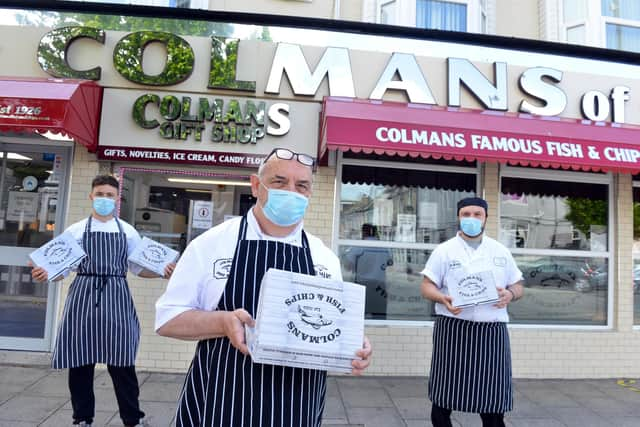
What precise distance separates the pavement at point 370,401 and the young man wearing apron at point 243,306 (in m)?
2.76

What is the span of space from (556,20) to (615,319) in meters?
4.58

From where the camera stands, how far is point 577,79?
6.06m

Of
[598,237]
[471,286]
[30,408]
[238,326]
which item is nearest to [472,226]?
[471,286]

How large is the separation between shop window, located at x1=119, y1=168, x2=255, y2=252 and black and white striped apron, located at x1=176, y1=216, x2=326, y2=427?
13.1ft

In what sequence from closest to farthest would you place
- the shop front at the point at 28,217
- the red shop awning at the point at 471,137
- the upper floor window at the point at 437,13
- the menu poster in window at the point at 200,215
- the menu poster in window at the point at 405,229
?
1. the red shop awning at the point at 471,137
2. the shop front at the point at 28,217
3. the menu poster in window at the point at 200,215
4. the menu poster in window at the point at 405,229
5. the upper floor window at the point at 437,13

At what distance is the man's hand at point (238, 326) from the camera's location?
1.50 m

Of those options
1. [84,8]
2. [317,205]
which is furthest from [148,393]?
[84,8]

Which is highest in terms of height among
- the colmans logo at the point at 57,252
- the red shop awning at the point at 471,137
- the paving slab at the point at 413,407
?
the red shop awning at the point at 471,137

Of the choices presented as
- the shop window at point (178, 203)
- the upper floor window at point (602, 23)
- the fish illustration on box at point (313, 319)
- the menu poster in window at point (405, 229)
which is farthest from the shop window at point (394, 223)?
the fish illustration on box at point (313, 319)

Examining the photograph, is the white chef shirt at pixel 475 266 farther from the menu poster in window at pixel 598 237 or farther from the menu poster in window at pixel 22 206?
the menu poster in window at pixel 22 206

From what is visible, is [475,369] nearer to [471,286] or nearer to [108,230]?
[471,286]

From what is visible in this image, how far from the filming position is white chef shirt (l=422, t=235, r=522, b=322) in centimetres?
323

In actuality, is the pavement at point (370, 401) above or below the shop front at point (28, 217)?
below

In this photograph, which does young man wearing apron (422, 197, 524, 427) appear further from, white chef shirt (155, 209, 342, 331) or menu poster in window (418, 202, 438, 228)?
menu poster in window (418, 202, 438, 228)
